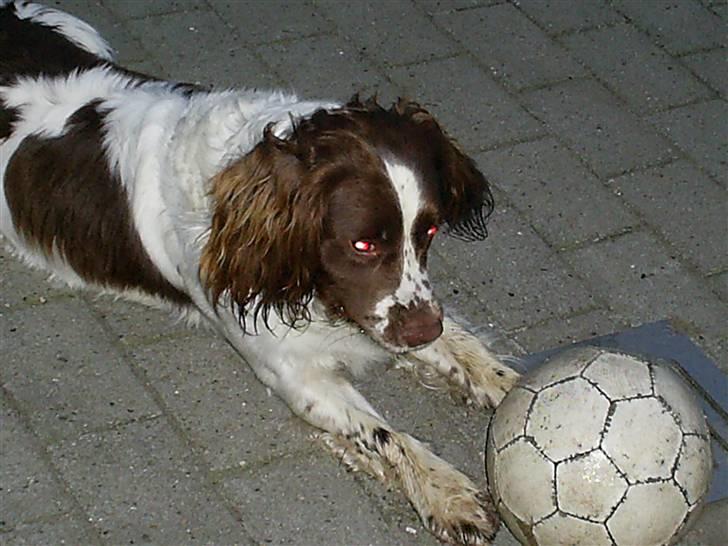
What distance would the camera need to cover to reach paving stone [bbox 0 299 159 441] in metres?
4.40

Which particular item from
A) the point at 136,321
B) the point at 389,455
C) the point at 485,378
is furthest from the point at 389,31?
the point at 389,455

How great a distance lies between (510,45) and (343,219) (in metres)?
2.60

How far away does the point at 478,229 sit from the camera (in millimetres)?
4617

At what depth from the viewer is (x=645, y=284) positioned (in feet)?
16.5

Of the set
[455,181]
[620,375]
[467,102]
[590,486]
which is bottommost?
[467,102]

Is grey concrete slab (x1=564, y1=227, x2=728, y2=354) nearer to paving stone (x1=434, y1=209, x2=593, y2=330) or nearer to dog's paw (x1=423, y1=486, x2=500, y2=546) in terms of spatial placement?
paving stone (x1=434, y1=209, x2=593, y2=330)

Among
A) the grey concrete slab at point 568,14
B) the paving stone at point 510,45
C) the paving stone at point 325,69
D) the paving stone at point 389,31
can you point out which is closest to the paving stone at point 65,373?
the paving stone at point 325,69

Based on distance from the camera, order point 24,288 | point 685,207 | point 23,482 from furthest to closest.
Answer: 1. point 685,207
2. point 24,288
3. point 23,482

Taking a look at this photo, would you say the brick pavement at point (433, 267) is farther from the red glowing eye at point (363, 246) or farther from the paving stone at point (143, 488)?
the red glowing eye at point (363, 246)

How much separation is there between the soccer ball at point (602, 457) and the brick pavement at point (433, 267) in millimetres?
351

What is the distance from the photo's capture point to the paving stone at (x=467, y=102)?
18.7 feet

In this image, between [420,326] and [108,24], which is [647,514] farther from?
[108,24]

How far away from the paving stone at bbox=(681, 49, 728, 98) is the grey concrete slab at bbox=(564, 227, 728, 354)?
1160 millimetres

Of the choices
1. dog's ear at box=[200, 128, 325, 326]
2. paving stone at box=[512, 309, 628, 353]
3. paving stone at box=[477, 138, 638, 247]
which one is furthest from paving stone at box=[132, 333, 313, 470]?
paving stone at box=[477, 138, 638, 247]
